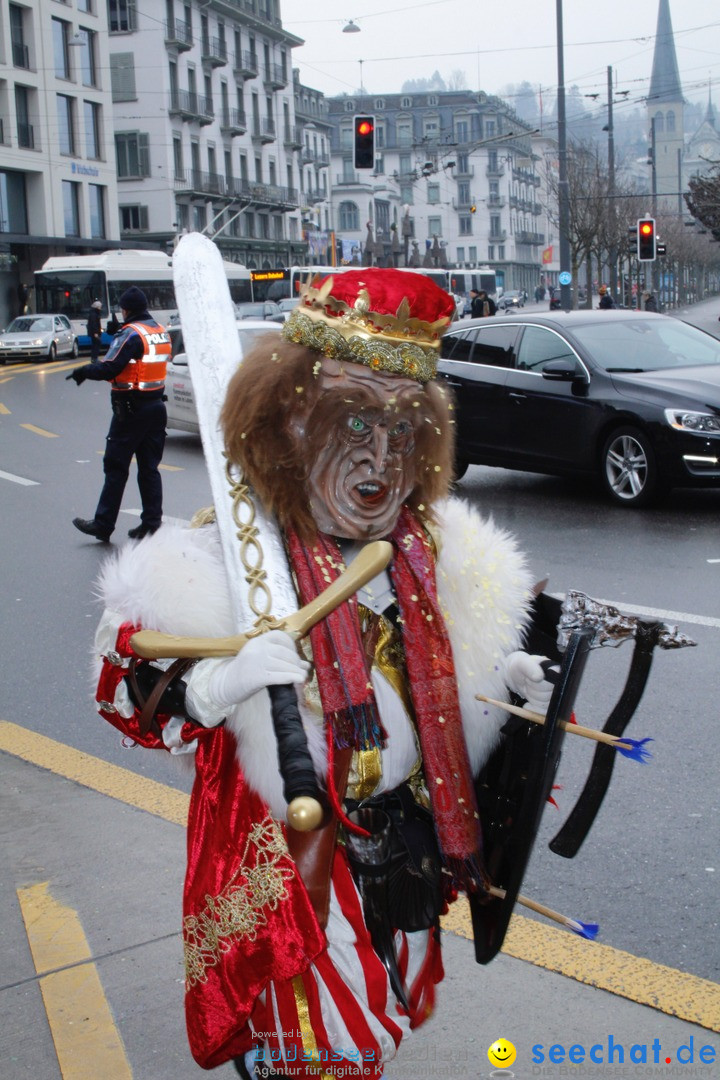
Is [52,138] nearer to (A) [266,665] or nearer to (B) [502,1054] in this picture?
(B) [502,1054]

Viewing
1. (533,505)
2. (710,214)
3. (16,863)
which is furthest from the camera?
(710,214)

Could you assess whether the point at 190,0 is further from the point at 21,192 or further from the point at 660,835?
the point at 660,835

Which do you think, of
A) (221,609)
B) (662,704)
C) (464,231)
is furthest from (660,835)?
(464,231)

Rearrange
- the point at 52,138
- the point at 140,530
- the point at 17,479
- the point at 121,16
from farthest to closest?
1. the point at 121,16
2. the point at 52,138
3. the point at 17,479
4. the point at 140,530

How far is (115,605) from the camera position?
6.87 feet

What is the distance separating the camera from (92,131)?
49.3 m

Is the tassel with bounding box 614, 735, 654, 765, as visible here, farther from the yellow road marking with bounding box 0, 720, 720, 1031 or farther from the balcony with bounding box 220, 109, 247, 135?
the balcony with bounding box 220, 109, 247, 135

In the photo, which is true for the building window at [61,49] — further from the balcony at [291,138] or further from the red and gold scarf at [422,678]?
the red and gold scarf at [422,678]

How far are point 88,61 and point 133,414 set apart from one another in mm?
44987

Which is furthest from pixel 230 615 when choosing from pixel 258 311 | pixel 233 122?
pixel 233 122

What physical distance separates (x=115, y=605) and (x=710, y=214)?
3595 cm

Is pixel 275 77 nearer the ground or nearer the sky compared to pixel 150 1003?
nearer the sky

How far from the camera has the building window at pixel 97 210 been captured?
49.6 meters

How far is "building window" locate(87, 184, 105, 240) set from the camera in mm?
49562
